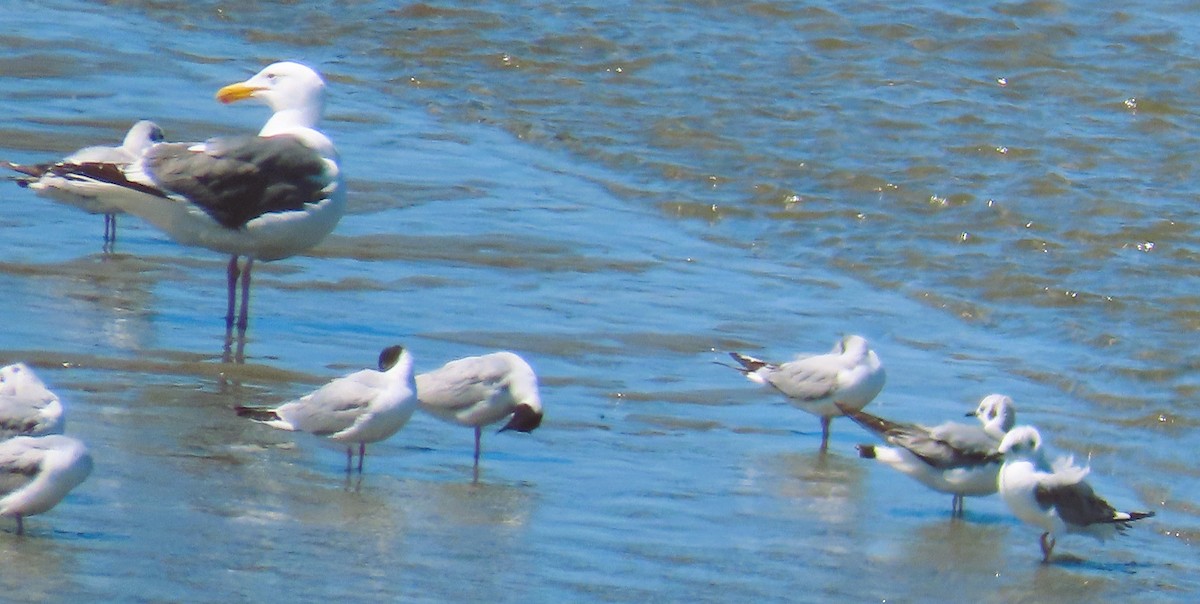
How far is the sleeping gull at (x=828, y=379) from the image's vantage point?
8094mm

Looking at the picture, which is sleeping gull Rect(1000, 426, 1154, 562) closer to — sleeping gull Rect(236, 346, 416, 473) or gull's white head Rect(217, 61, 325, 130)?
sleeping gull Rect(236, 346, 416, 473)

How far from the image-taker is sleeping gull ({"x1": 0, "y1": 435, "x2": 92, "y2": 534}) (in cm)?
562

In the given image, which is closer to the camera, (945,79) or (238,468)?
(238,468)

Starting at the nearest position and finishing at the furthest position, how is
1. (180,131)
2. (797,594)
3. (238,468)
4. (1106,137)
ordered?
(797,594), (238,468), (180,131), (1106,137)

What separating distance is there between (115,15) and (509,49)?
3098mm

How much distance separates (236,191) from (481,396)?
2.07m

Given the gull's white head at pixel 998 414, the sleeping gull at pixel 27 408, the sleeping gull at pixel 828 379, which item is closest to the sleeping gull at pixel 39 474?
the sleeping gull at pixel 27 408

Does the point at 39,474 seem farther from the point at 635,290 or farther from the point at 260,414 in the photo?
the point at 635,290

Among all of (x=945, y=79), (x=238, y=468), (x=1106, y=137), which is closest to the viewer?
(x=238, y=468)

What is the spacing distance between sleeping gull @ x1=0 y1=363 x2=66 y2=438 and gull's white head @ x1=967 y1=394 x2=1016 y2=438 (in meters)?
3.28

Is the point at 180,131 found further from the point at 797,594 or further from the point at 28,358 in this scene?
the point at 797,594

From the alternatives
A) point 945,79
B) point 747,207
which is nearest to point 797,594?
point 747,207

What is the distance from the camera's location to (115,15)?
1666 cm

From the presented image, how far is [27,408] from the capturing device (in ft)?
20.7
